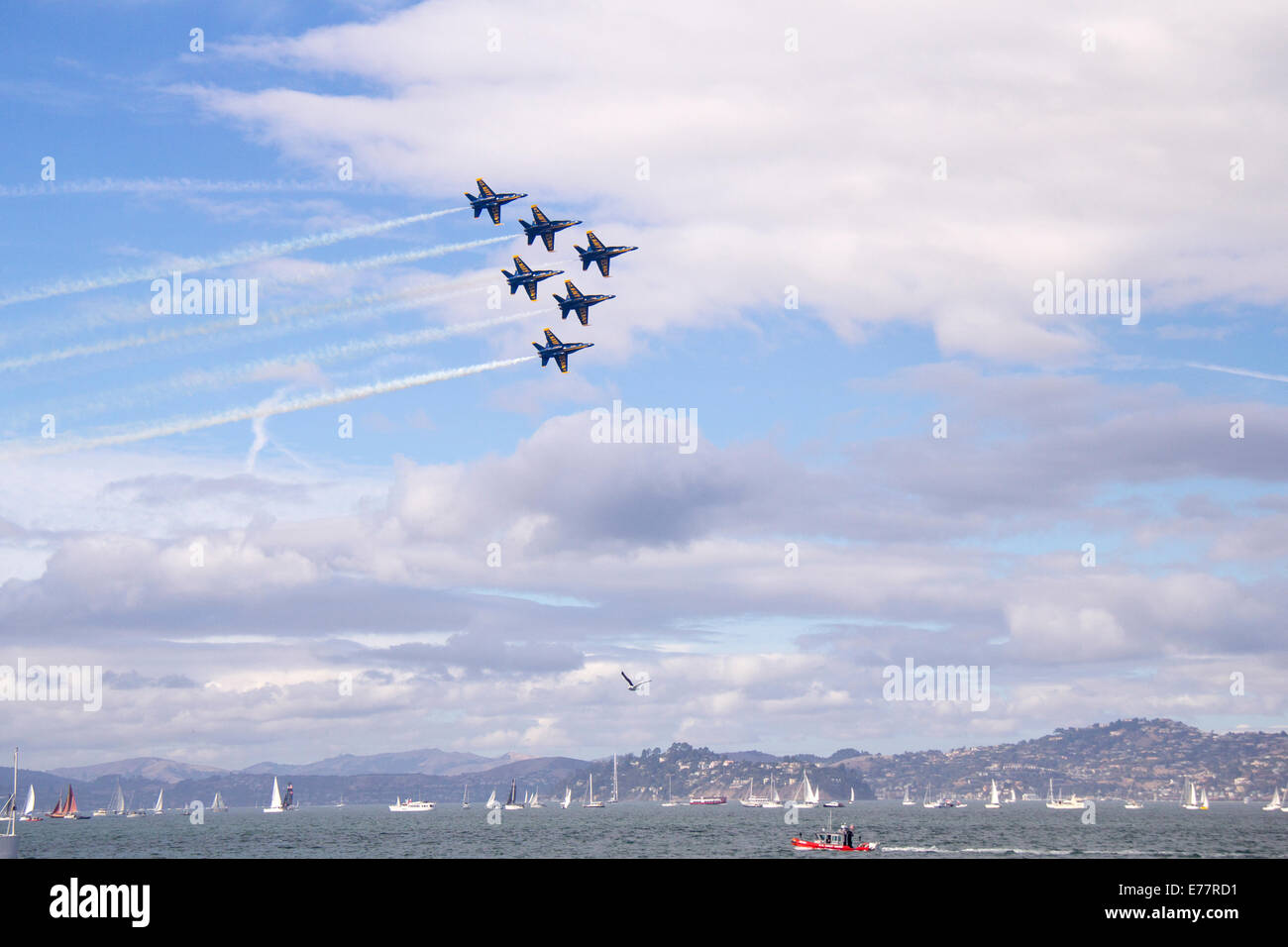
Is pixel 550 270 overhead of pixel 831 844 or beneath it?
overhead

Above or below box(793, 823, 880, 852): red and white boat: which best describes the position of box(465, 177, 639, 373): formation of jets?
above

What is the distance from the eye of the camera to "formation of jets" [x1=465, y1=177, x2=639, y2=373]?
15650cm

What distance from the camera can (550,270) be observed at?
532 ft

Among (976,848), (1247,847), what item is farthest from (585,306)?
(1247,847)

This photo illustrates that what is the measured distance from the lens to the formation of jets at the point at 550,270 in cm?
15650

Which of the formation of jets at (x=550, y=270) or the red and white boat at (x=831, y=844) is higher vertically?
the formation of jets at (x=550, y=270)
